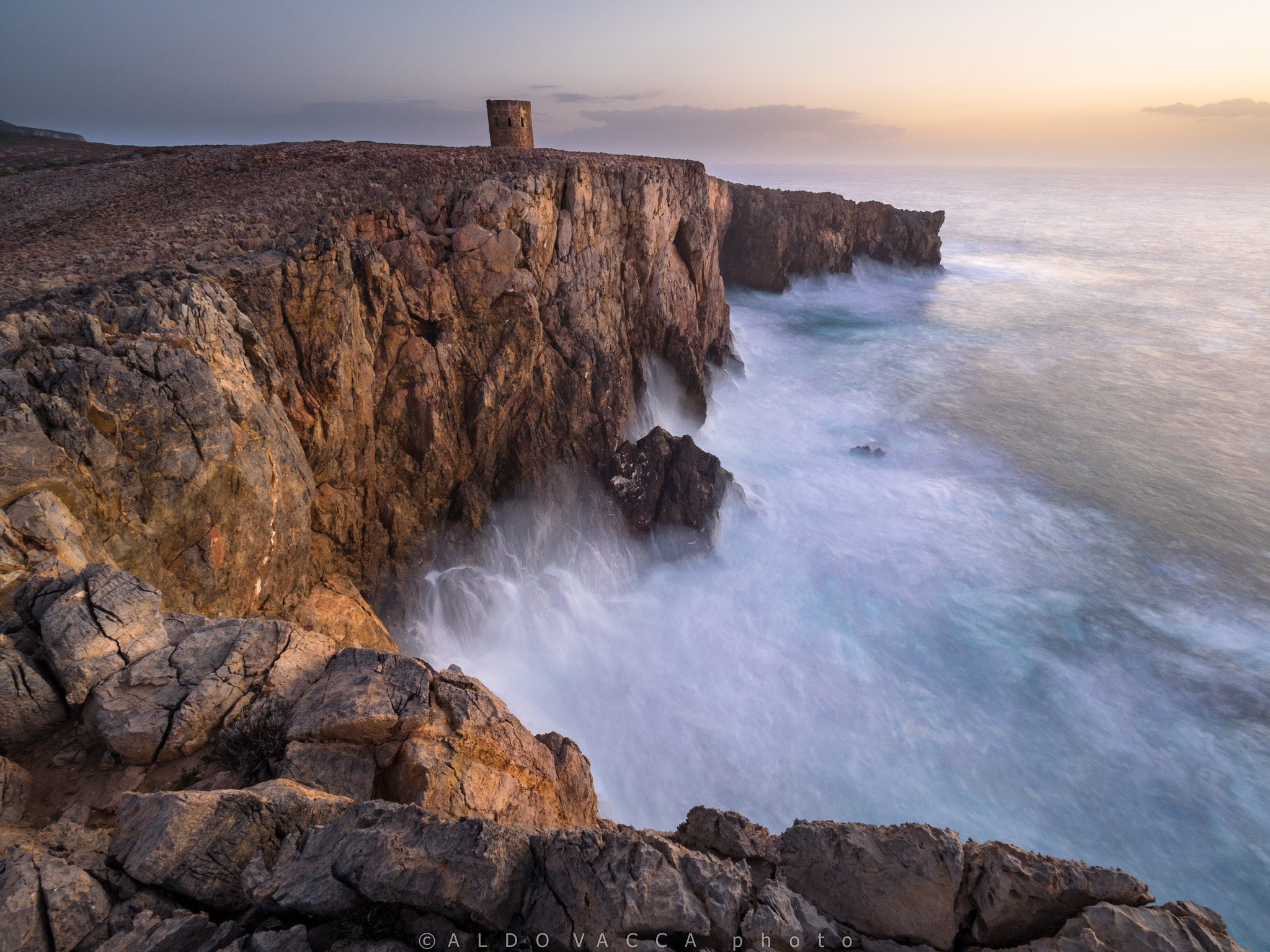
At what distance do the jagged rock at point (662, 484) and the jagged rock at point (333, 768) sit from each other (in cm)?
1575

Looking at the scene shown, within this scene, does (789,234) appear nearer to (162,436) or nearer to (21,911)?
(162,436)

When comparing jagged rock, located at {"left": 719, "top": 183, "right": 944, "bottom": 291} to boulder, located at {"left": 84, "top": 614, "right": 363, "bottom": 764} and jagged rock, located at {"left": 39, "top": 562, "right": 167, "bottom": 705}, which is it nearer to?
boulder, located at {"left": 84, "top": 614, "right": 363, "bottom": 764}

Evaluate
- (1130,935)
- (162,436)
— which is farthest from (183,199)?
(1130,935)

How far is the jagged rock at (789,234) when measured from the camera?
55438 mm

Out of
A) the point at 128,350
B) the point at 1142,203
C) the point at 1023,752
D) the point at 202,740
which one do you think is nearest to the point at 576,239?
the point at 128,350

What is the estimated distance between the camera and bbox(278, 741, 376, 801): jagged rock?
6.47 meters

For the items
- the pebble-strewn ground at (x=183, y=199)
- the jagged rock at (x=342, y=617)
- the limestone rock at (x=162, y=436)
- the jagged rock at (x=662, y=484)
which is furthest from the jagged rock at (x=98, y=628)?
the jagged rock at (x=662, y=484)

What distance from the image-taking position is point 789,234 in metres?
56.6

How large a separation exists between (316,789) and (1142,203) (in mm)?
217869

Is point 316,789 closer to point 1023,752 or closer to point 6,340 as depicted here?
point 6,340

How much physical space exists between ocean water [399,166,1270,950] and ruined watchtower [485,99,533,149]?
1262 cm

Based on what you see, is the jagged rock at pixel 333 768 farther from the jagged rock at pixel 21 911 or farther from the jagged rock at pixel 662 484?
the jagged rock at pixel 662 484

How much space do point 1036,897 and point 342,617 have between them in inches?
525

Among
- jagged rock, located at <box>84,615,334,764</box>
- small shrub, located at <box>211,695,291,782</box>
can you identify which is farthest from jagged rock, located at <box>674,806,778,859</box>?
jagged rock, located at <box>84,615,334,764</box>
